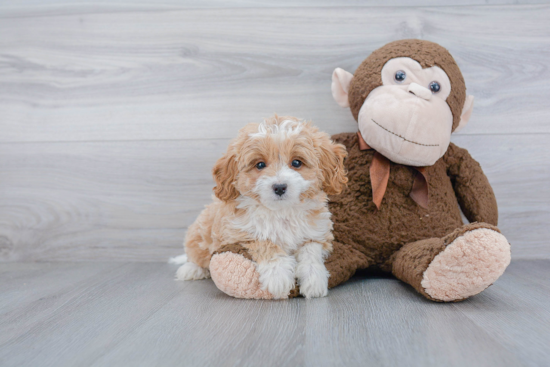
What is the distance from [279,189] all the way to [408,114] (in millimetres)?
422

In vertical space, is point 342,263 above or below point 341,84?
below

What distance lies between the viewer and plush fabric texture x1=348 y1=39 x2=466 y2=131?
1184 mm

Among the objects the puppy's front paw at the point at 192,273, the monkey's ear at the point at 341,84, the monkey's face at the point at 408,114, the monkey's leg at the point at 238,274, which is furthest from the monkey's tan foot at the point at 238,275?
the monkey's ear at the point at 341,84

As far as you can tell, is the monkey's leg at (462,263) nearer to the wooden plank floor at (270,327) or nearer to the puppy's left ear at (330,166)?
the wooden plank floor at (270,327)

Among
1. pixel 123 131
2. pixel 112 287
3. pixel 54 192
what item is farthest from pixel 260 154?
pixel 54 192

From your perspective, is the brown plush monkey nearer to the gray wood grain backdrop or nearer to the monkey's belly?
the monkey's belly

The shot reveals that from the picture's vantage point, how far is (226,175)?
106 cm

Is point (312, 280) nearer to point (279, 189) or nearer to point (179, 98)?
point (279, 189)

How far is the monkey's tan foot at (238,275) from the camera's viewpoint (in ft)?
3.35

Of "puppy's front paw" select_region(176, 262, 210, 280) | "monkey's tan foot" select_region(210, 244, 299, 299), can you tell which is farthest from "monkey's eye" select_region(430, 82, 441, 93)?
"puppy's front paw" select_region(176, 262, 210, 280)

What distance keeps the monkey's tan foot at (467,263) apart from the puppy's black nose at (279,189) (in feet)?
1.27

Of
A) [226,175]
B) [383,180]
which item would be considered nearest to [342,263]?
[383,180]

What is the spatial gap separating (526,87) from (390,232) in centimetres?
74

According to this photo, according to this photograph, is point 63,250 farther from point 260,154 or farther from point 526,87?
point 526,87
